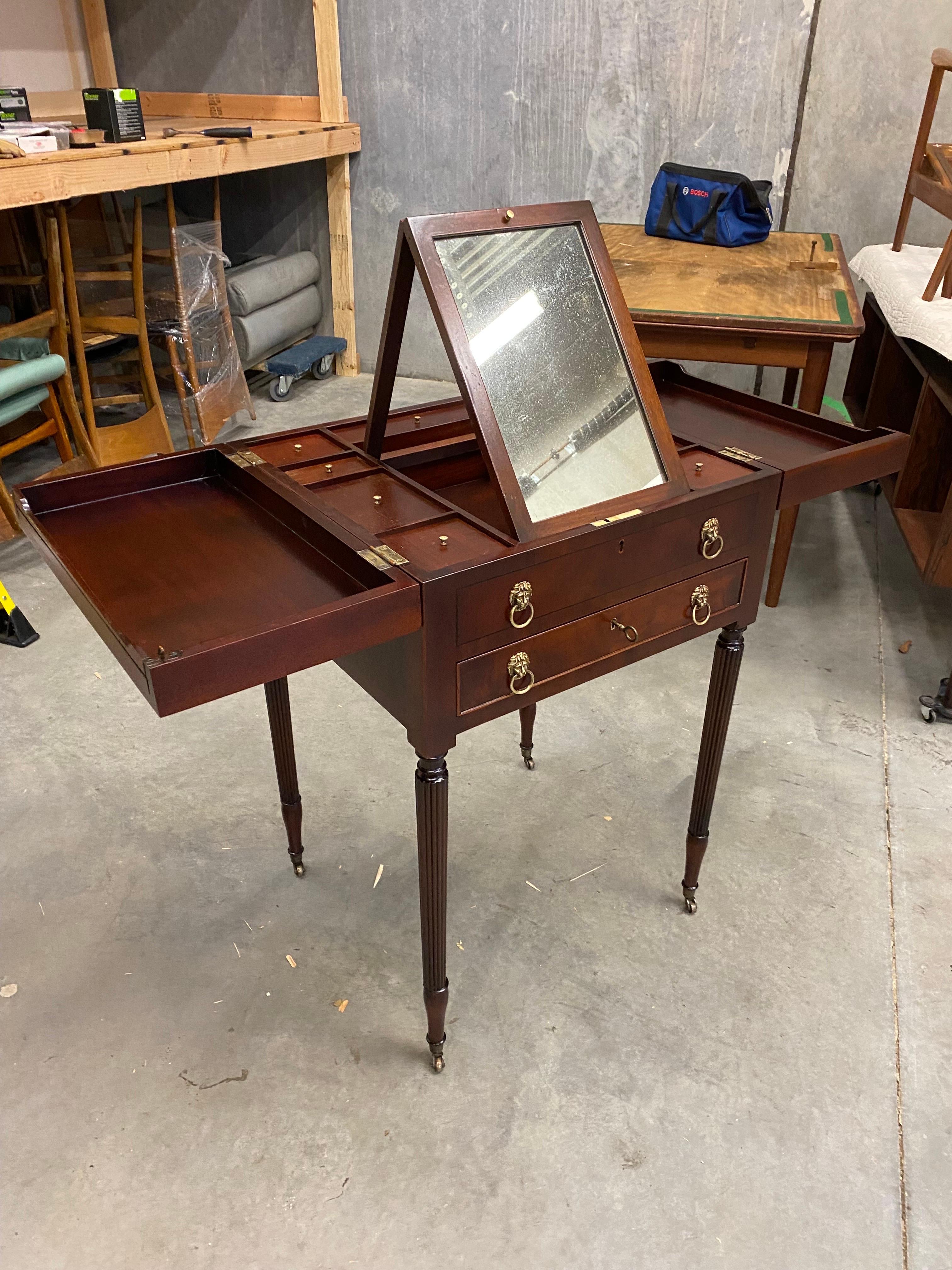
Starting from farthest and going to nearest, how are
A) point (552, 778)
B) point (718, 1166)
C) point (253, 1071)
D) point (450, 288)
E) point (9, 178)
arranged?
point (9, 178), point (552, 778), point (253, 1071), point (718, 1166), point (450, 288)

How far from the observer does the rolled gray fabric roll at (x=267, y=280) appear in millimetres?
4242

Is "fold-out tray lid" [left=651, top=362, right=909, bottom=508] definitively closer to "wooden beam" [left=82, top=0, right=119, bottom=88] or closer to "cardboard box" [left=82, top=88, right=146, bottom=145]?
"cardboard box" [left=82, top=88, right=146, bottom=145]

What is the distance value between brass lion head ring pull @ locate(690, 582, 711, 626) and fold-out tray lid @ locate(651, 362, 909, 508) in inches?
7.0

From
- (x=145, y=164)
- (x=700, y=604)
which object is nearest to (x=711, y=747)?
(x=700, y=604)

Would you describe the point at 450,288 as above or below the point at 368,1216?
above

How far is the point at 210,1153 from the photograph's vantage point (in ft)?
4.69

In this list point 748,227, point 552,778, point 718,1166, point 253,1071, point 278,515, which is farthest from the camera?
point 748,227

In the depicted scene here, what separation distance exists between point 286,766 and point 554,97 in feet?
11.7

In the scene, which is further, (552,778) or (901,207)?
(901,207)

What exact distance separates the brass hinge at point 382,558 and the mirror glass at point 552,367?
20 centimetres

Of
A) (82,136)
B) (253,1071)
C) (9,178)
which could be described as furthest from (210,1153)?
(82,136)

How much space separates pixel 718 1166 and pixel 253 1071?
0.75 m

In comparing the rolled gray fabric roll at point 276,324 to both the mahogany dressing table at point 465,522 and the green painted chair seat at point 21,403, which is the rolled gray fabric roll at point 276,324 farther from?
the mahogany dressing table at point 465,522

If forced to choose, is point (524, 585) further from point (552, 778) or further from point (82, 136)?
point (82, 136)
